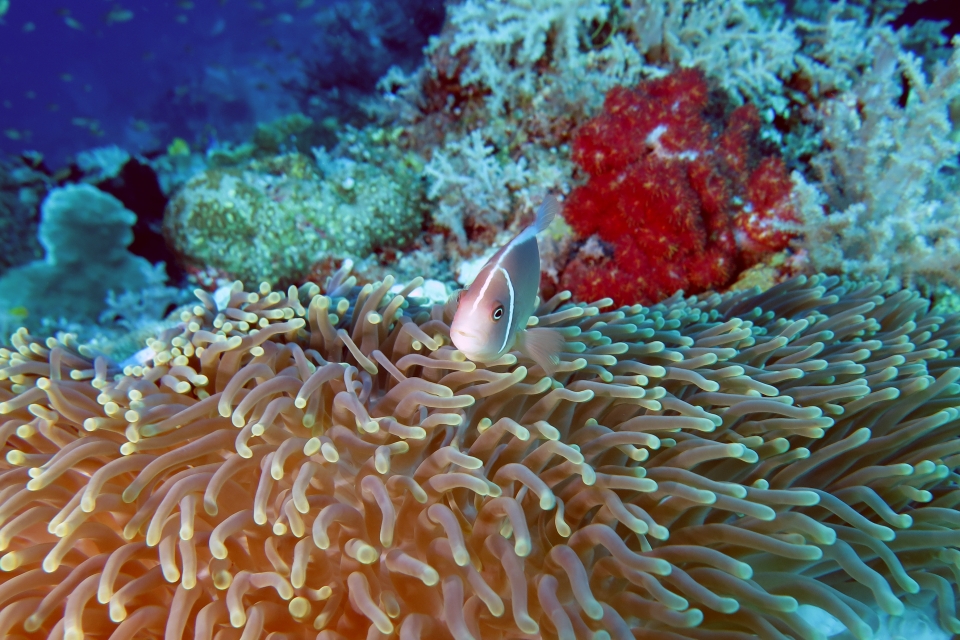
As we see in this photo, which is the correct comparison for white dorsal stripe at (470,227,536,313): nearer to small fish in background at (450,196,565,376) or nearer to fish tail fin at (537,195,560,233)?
small fish in background at (450,196,565,376)

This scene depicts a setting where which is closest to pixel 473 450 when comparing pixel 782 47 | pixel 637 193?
pixel 637 193

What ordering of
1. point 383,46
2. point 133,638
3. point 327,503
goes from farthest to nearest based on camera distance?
1. point 383,46
2. point 327,503
3. point 133,638

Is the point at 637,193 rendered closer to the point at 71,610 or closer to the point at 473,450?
the point at 473,450

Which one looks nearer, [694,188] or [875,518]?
[875,518]

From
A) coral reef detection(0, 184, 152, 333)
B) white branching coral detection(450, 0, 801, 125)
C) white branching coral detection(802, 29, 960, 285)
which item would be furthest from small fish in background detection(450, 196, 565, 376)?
coral reef detection(0, 184, 152, 333)

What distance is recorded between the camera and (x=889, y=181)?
13.0ft

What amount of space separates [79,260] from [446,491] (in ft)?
18.4

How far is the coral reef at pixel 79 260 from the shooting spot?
5.68 m

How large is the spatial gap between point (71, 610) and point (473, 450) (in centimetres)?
115

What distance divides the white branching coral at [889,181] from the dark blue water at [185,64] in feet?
19.5

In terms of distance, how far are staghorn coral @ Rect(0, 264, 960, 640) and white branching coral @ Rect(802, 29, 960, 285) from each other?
1776mm

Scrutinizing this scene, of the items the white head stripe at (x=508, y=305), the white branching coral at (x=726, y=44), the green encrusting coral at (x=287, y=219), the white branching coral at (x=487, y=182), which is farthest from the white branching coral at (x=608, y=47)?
the white head stripe at (x=508, y=305)

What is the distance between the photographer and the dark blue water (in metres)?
8.87

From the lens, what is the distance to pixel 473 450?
1883 mm
